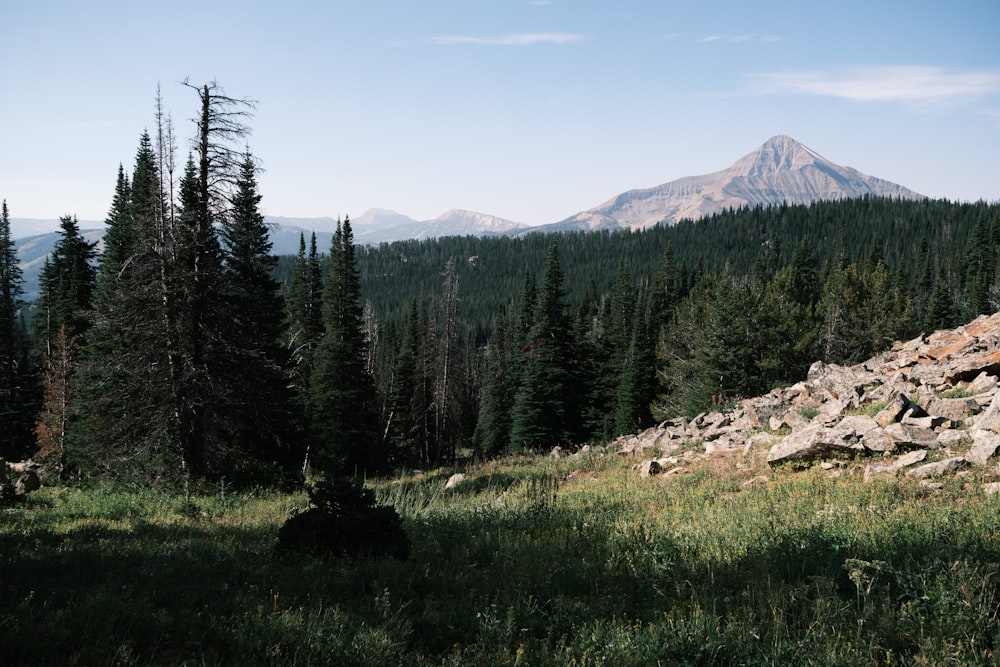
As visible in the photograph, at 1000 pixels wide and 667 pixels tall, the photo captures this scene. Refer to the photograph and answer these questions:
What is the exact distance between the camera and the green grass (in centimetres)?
425

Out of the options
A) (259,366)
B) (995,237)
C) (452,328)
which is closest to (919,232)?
(995,237)

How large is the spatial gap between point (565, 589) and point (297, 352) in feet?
103

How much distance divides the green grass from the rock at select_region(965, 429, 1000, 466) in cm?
96

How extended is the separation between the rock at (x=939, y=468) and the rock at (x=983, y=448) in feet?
0.49

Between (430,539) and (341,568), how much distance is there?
6.57 feet

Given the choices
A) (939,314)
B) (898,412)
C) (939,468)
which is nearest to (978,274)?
(939,314)

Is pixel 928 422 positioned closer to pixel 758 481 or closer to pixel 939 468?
pixel 939 468

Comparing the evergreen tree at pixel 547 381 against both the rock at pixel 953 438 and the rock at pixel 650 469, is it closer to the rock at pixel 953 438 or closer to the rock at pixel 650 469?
the rock at pixel 650 469

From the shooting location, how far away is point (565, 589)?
5.93 m

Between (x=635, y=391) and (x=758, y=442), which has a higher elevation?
(x=758, y=442)

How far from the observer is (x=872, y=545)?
5.86 metres

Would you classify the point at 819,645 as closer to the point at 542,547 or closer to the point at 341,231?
the point at 542,547

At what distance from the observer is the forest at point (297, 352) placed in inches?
631

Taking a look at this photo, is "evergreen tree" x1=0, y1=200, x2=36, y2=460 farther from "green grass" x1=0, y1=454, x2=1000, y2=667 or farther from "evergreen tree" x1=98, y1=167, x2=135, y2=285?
"green grass" x1=0, y1=454, x2=1000, y2=667
